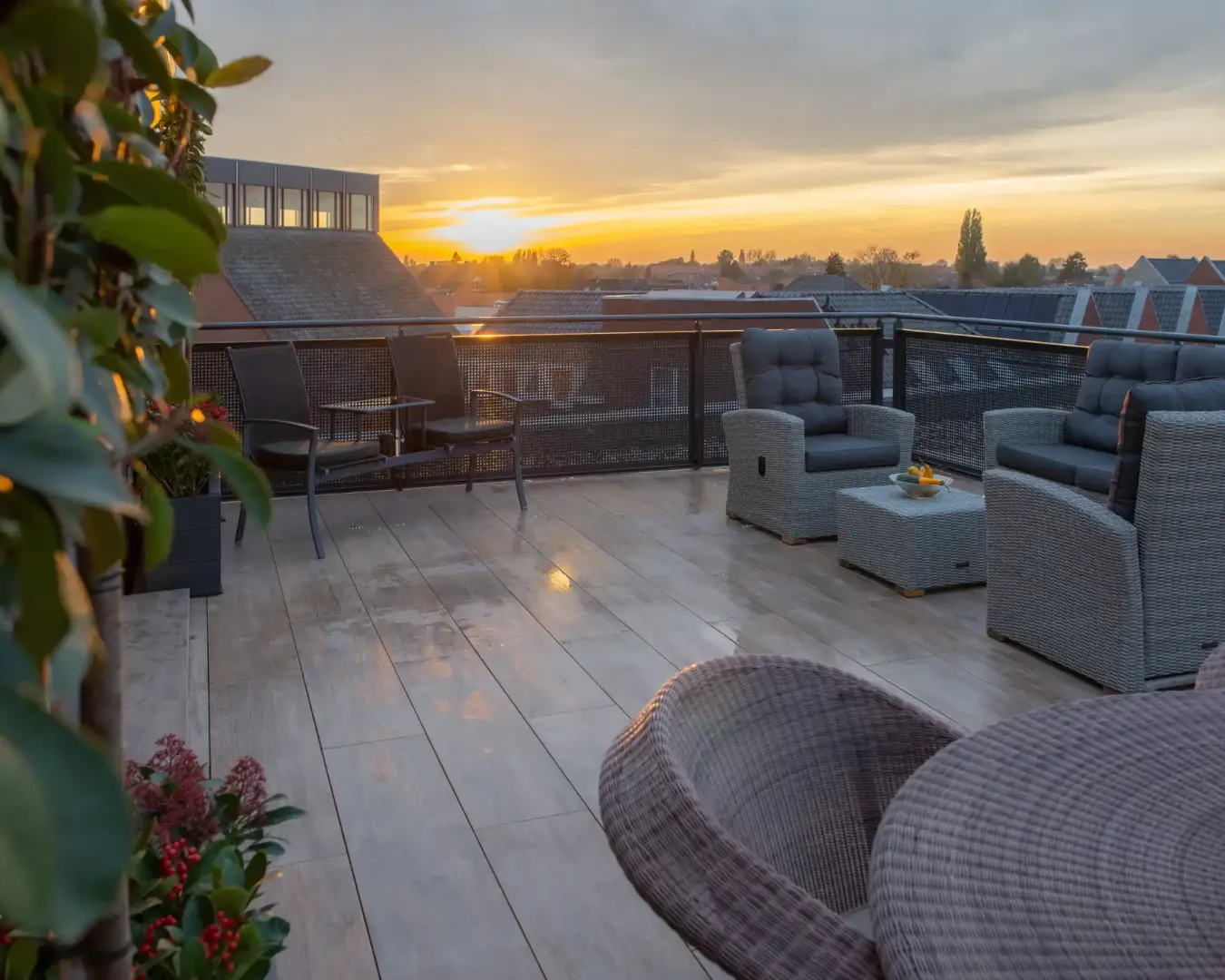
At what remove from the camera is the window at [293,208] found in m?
21.8

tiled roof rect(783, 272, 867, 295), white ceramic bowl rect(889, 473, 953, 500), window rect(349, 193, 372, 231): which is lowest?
white ceramic bowl rect(889, 473, 953, 500)

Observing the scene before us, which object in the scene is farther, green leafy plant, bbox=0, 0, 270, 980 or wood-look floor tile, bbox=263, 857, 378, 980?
wood-look floor tile, bbox=263, 857, 378, 980

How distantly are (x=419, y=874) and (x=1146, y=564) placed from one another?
231 centimetres

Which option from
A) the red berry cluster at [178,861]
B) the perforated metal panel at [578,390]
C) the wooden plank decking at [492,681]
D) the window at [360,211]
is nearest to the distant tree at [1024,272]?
the window at [360,211]

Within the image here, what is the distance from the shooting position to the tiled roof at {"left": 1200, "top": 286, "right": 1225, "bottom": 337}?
96.4ft

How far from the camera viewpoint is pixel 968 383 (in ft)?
22.1

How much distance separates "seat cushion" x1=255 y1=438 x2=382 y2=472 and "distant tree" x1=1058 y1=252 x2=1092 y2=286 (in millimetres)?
19137

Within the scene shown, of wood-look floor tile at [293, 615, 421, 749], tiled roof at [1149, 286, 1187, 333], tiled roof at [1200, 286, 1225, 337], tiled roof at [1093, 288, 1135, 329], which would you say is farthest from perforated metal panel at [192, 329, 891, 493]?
tiled roof at [1200, 286, 1225, 337]

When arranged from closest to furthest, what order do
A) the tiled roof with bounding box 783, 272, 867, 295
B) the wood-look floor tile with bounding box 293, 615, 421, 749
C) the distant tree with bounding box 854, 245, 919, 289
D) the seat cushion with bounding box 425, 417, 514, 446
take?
the wood-look floor tile with bounding box 293, 615, 421, 749, the seat cushion with bounding box 425, 417, 514, 446, the distant tree with bounding box 854, 245, 919, 289, the tiled roof with bounding box 783, 272, 867, 295

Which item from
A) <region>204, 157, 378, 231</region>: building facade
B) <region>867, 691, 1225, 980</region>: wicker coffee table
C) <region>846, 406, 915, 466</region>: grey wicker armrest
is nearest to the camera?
<region>867, 691, 1225, 980</region>: wicker coffee table

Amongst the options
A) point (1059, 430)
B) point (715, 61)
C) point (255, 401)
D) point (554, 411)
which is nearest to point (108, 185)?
point (255, 401)

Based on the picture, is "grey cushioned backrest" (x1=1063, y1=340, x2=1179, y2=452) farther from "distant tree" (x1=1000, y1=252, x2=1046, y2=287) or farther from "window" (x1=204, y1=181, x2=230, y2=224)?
"distant tree" (x1=1000, y1=252, x2=1046, y2=287)

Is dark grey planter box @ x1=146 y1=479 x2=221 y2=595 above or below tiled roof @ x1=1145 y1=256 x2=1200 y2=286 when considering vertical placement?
below

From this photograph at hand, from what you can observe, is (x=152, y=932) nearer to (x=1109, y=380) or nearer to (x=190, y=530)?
(x=190, y=530)
